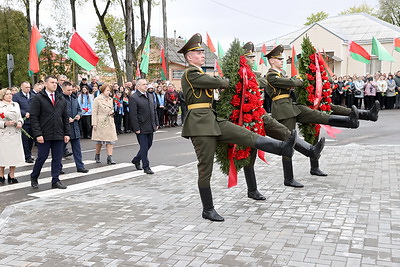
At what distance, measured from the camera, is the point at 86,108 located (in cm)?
1612

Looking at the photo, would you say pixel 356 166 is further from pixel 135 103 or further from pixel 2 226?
pixel 2 226

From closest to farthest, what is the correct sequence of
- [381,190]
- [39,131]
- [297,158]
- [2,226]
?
[2,226], [381,190], [39,131], [297,158]

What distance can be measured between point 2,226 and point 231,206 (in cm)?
300

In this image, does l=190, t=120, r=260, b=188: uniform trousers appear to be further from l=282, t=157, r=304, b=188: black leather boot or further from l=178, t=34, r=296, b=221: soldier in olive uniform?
l=282, t=157, r=304, b=188: black leather boot

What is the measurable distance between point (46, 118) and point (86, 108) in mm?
8155

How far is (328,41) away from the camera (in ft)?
129

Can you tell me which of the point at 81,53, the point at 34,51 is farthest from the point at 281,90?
the point at 34,51

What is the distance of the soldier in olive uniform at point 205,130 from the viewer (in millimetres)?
5574

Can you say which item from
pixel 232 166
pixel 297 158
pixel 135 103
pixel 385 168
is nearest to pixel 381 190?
pixel 385 168

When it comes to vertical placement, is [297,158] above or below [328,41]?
below

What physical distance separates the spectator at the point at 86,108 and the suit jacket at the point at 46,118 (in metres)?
7.50

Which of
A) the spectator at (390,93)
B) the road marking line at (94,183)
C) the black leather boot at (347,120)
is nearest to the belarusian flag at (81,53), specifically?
the road marking line at (94,183)

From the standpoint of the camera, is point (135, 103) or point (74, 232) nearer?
point (74, 232)

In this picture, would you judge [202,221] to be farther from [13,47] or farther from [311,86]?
[13,47]
